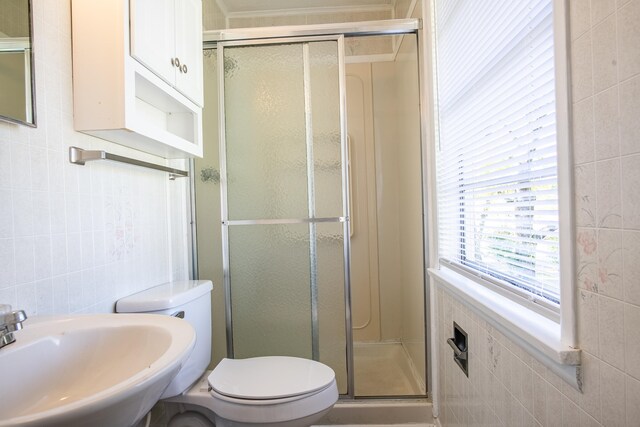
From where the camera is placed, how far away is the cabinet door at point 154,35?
1.03m

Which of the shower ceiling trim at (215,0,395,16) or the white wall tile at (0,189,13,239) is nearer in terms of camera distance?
the white wall tile at (0,189,13,239)

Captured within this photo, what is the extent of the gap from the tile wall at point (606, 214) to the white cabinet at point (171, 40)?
1.18 m

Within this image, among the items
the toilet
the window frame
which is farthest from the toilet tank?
the window frame

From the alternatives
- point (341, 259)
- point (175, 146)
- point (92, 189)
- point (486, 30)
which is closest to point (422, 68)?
point (486, 30)

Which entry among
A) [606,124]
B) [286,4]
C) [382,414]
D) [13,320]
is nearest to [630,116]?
[606,124]

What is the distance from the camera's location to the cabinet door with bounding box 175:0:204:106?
51.5 inches

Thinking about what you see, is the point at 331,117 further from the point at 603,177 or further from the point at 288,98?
the point at 603,177

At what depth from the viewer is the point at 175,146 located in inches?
50.6

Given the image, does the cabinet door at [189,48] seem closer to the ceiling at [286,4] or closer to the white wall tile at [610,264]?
the ceiling at [286,4]

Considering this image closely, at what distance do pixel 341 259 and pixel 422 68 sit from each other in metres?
1.08

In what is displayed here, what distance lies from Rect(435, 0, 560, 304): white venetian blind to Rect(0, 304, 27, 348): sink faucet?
116cm

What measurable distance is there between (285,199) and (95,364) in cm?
110

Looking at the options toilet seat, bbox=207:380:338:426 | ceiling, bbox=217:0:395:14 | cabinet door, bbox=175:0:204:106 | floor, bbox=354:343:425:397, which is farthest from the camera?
ceiling, bbox=217:0:395:14

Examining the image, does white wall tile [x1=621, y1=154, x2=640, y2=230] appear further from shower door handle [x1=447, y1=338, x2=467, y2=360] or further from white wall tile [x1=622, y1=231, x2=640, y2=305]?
shower door handle [x1=447, y1=338, x2=467, y2=360]
